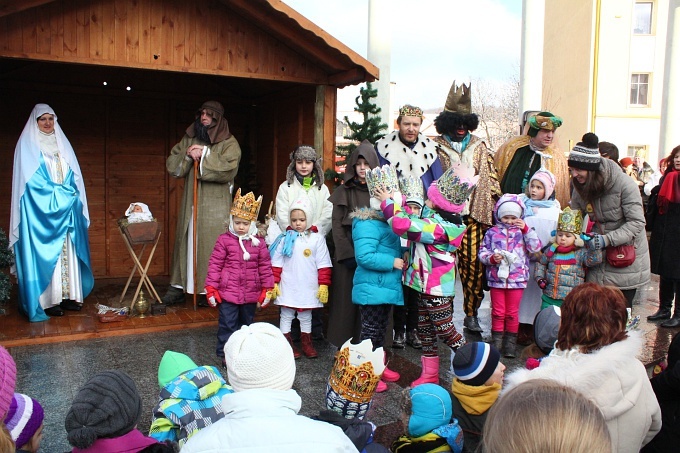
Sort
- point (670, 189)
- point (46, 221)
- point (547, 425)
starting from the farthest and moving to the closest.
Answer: point (670, 189), point (46, 221), point (547, 425)

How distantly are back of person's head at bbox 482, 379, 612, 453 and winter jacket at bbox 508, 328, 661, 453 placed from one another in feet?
3.12

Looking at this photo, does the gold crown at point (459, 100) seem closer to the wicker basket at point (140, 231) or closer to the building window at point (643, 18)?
the wicker basket at point (140, 231)

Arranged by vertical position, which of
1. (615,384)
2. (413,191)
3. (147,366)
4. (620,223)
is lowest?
(147,366)

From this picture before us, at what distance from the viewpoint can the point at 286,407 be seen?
7.15ft

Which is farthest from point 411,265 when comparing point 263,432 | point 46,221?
point 46,221

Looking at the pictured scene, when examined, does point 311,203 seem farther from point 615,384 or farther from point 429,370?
point 615,384

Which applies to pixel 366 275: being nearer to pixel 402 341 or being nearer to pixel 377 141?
pixel 402 341

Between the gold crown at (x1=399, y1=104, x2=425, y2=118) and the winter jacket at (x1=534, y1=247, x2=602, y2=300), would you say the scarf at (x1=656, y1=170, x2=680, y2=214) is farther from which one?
the gold crown at (x1=399, y1=104, x2=425, y2=118)

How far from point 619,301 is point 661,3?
30148 millimetres

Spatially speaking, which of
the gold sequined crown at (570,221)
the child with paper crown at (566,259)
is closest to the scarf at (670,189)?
the child with paper crown at (566,259)

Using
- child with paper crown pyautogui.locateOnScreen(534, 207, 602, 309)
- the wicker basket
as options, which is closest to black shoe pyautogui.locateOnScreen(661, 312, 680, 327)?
child with paper crown pyautogui.locateOnScreen(534, 207, 602, 309)

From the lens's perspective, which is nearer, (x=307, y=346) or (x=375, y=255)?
(x=375, y=255)

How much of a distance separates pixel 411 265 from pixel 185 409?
229cm

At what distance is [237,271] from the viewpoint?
5477mm
